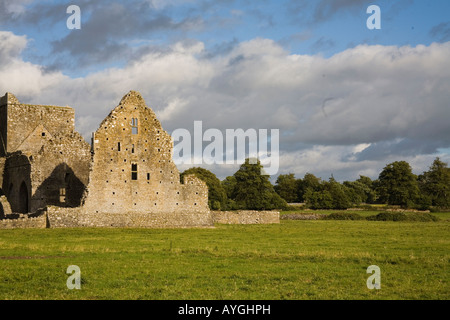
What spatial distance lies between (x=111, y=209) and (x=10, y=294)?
109 ft

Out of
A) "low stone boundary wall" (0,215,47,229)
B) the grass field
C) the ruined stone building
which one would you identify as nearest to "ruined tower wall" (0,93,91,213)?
the ruined stone building

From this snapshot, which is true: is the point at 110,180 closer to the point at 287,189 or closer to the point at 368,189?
the point at 287,189

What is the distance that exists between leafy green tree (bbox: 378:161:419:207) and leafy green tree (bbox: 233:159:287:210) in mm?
24727

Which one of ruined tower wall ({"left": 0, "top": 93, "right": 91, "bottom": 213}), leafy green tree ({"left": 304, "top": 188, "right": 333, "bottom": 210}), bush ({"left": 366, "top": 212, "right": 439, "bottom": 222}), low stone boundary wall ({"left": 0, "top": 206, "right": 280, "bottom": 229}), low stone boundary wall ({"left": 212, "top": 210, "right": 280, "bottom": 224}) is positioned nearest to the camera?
low stone boundary wall ({"left": 0, "top": 206, "right": 280, "bottom": 229})

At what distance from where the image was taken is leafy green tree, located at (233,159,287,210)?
95.7m

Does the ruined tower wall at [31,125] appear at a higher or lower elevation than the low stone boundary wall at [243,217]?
higher

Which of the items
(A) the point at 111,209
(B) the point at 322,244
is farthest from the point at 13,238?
(B) the point at 322,244

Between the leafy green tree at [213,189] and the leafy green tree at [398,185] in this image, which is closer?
the leafy green tree at [213,189]

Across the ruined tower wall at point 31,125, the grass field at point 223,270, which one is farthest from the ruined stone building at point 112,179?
the grass field at point 223,270

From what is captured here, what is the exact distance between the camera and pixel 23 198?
54875mm

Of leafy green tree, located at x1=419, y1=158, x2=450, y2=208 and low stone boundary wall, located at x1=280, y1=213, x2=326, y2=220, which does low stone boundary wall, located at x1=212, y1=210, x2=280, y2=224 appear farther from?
leafy green tree, located at x1=419, y1=158, x2=450, y2=208

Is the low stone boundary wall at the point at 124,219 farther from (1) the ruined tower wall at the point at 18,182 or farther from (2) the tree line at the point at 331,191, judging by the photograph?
(2) the tree line at the point at 331,191

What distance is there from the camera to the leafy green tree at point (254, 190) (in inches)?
3769

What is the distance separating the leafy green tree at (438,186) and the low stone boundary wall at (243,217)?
180 feet
